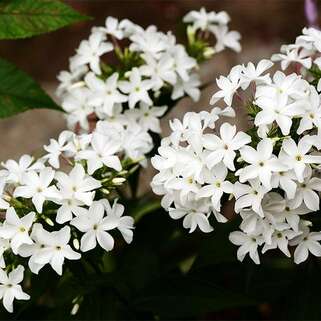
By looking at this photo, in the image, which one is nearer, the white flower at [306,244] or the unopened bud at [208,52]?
the white flower at [306,244]

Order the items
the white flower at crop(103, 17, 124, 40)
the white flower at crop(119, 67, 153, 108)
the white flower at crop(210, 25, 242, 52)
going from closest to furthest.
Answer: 1. the white flower at crop(119, 67, 153, 108)
2. the white flower at crop(103, 17, 124, 40)
3. the white flower at crop(210, 25, 242, 52)

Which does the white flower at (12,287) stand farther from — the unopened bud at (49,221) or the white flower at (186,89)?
the white flower at (186,89)

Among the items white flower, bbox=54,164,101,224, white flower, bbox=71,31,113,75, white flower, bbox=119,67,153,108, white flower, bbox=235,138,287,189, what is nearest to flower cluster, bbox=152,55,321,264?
white flower, bbox=235,138,287,189

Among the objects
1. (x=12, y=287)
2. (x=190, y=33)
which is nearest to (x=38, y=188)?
(x=12, y=287)

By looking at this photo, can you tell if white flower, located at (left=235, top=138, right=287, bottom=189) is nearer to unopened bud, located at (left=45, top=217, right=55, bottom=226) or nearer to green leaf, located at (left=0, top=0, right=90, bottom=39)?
unopened bud, located at (left=45, top=217, right=55, bottom=226)

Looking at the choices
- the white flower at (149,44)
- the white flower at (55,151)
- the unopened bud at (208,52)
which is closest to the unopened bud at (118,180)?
the white flower at (55,151)

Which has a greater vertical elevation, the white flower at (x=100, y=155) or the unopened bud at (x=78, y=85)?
the white flower at (x=100, y=155)

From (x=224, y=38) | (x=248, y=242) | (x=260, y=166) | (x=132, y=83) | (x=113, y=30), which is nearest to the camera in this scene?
(x=260, y=166)

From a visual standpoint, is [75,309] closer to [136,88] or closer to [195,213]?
[195,213]
